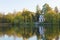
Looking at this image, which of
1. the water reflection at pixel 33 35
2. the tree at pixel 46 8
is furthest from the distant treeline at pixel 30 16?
the water reflection at pixel 33 35

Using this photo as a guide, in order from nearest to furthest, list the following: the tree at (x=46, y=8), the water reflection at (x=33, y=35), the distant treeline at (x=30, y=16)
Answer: the water reflection at (x=33, y=35), the distant treeline at (x=30, y=16), the tree at (x=46, y=8)

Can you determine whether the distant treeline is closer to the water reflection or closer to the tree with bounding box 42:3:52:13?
the tree with bounding box 42:3:52:13

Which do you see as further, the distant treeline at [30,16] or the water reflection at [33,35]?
the distant treeline at [30,16]

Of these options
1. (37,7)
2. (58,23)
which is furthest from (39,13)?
(58,23)

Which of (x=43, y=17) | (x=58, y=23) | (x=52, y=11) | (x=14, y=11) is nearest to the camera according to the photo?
(x=58, y=23)

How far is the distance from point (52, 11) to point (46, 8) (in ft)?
14.2

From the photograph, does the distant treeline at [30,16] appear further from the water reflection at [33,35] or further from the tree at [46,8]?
the water reflection at [33,35]

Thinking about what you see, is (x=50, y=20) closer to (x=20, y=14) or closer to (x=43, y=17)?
(x=43, y=17)

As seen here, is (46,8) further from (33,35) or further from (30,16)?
(33,35)

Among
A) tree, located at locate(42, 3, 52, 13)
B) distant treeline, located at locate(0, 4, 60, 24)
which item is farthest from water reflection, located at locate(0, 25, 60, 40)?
tree, located at locate(42, 3, 52, 13)

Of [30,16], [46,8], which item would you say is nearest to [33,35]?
[30,16]

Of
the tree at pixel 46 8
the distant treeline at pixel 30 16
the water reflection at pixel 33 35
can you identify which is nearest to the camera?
the water reflection at pixel 33 35

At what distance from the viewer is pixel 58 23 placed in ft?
136

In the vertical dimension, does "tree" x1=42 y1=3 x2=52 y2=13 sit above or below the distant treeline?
above
